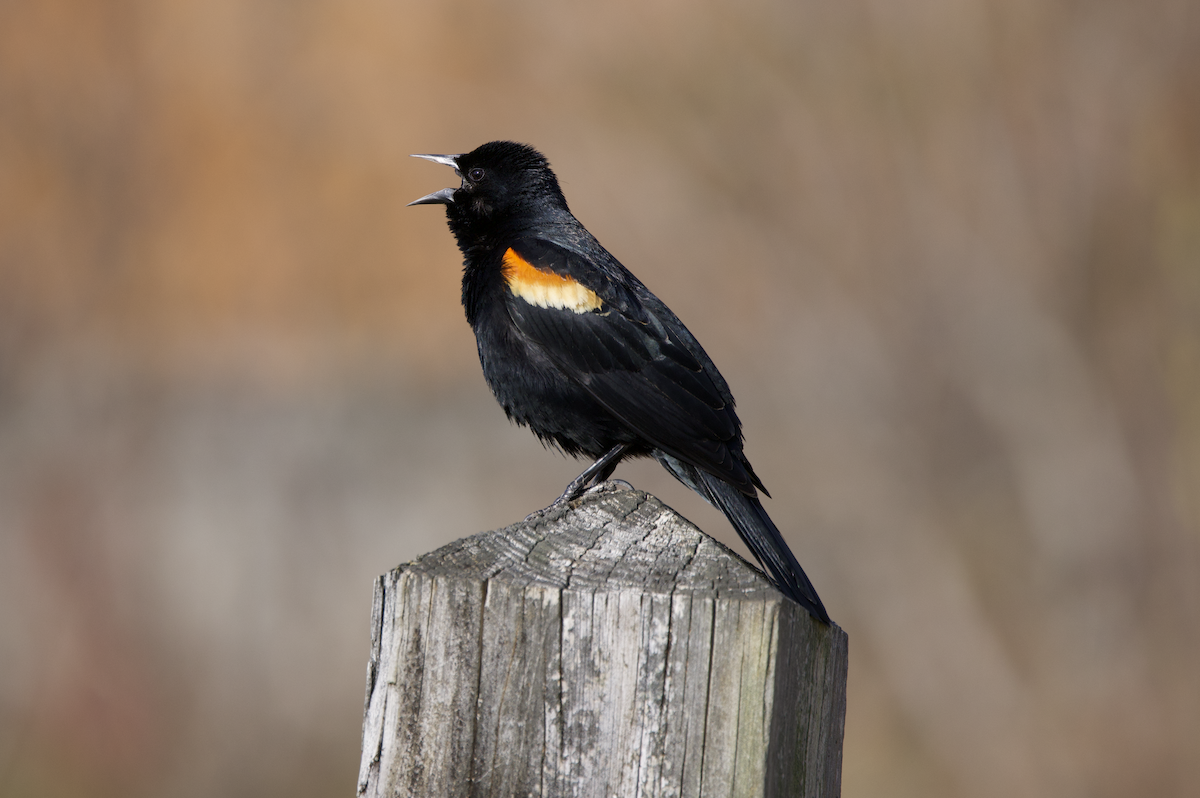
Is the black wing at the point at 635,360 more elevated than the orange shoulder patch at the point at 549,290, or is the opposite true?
the orange shoulder patch at the point at 549,290

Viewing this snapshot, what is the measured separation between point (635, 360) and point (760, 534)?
2.62ft

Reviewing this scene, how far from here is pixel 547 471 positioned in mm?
7406

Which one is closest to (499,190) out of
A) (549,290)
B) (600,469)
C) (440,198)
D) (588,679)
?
(440,198)

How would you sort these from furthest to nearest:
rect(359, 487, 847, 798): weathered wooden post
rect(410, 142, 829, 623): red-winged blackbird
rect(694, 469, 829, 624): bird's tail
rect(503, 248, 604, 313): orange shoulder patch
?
1. rect(503, 248, 604, 313): orange shoulder patch
2. rect(410, 142, 829, 623): red-winged blackbird
3. rect(694, 469, 829, 624): bird's tail
4. rect(359, 487, 847, 798): weathered wooden post

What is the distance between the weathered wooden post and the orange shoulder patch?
1825 millimetres

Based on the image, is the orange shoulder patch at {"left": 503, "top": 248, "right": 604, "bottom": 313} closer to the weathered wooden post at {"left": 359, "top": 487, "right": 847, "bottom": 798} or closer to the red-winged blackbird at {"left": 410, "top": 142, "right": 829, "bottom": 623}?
the red-winged blackbird at {"left": 410, "top": 142, "right": 829, "bottom": 623}

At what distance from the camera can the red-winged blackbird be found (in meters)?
2.94

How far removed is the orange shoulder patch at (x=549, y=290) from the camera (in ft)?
10.5

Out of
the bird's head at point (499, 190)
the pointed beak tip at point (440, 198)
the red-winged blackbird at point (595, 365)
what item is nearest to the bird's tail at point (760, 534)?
the red-winged blackbird at point (595, 365)

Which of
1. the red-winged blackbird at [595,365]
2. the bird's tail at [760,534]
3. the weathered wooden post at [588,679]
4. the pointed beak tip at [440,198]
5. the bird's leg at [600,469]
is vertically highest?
the pointed beak tip at [440,198]

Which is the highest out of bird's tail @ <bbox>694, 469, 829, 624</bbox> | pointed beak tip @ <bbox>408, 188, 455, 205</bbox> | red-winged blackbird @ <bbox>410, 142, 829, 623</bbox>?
pointed beak tip @ <bbox>408, 188, 455, 205</bbox>

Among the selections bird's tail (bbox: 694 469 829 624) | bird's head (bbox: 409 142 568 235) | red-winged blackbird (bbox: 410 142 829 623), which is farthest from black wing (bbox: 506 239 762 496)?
bird's head (bbox: 409 142 568 235)

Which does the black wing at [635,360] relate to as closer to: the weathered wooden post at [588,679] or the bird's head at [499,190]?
the bird's head at [499,190]

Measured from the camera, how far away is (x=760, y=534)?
2.50 metres
